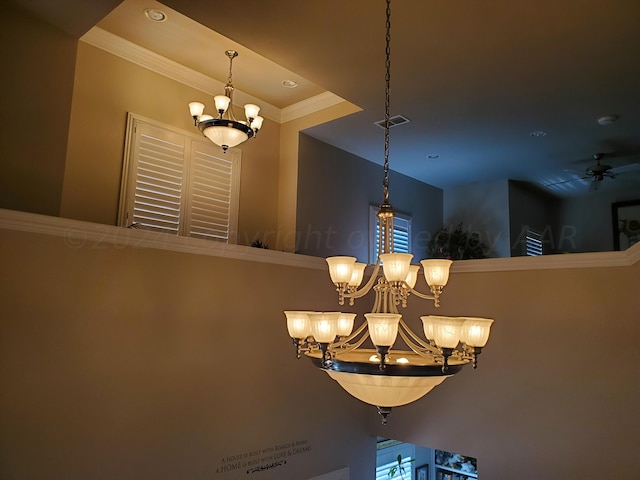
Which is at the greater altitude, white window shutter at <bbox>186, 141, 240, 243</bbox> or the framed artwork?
white window shutter at <bbox>186, 141, 240, 243</bbox>

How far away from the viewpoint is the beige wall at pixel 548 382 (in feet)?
12.4

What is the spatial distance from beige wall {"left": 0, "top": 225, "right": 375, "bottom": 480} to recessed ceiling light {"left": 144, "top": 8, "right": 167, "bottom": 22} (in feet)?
6.24

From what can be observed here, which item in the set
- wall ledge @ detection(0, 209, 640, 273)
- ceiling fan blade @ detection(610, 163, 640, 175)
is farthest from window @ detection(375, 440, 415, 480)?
ceiling fan blade @ detection(610, 163, 640, 175)

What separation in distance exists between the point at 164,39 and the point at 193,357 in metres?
2.74

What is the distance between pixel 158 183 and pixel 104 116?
2.38 feet

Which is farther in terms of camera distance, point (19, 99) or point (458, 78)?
point (458, 78)

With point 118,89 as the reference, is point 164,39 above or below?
above

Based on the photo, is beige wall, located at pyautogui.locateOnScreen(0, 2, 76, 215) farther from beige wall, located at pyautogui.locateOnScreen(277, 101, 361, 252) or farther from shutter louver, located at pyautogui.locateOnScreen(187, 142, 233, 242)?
beige wall, located at pyautogui.locateOnScreen(277, 101, 361, 252)

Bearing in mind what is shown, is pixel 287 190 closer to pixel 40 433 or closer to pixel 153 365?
pixel 153 365

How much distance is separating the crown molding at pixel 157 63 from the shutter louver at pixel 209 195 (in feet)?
2.09

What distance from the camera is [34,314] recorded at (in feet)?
9.96

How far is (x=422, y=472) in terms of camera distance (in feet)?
24.8

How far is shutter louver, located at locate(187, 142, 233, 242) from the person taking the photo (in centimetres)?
481

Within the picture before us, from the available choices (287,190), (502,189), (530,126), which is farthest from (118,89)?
(502,189)
